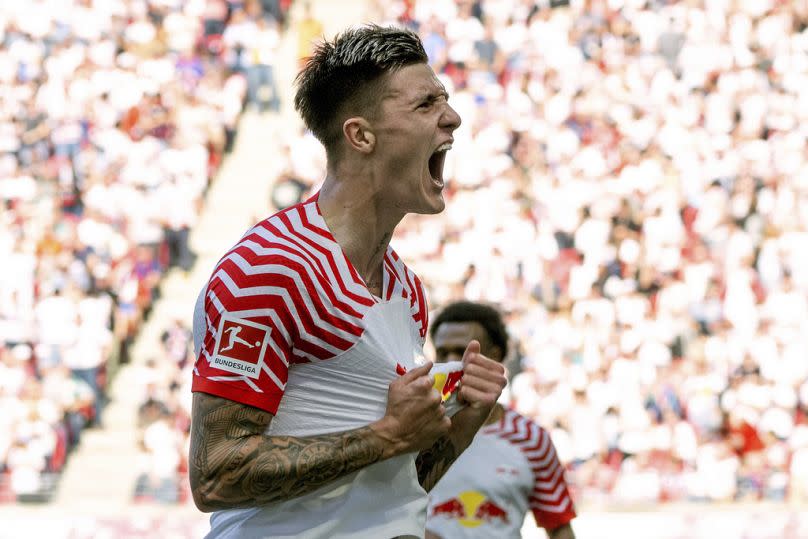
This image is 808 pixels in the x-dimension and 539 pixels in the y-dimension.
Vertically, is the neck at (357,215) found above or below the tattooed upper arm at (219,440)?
above

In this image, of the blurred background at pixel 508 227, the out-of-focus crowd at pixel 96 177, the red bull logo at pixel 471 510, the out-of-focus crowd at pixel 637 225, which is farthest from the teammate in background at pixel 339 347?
the out-of-focus crowd at pixel 96 177

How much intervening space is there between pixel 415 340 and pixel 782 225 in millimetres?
12159

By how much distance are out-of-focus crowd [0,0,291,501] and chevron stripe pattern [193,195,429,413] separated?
9.70m

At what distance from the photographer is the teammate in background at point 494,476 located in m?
4.98

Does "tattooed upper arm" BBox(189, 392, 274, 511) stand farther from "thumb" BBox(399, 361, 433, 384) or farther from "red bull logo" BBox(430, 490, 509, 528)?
"red bull logo" BBox(430, 490, 509, 528)

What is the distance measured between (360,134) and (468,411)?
0.65m

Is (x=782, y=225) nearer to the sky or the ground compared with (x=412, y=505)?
nearer to the sky

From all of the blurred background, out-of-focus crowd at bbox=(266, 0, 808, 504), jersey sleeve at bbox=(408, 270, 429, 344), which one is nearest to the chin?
jersey sleeve at bbox=(408, 270, 429, 344)

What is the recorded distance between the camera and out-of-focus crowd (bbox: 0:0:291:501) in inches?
521

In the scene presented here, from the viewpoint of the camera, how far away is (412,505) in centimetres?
291

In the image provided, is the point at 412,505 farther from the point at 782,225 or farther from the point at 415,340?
the point at 782,225

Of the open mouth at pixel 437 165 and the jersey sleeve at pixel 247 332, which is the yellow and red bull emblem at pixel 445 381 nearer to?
the jersey sleeve at pixel 247 332

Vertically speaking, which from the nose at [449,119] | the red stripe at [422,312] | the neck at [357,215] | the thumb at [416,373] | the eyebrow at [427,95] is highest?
the eyebrow at [427,95]

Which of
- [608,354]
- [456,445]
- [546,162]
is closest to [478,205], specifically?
[546,162]
